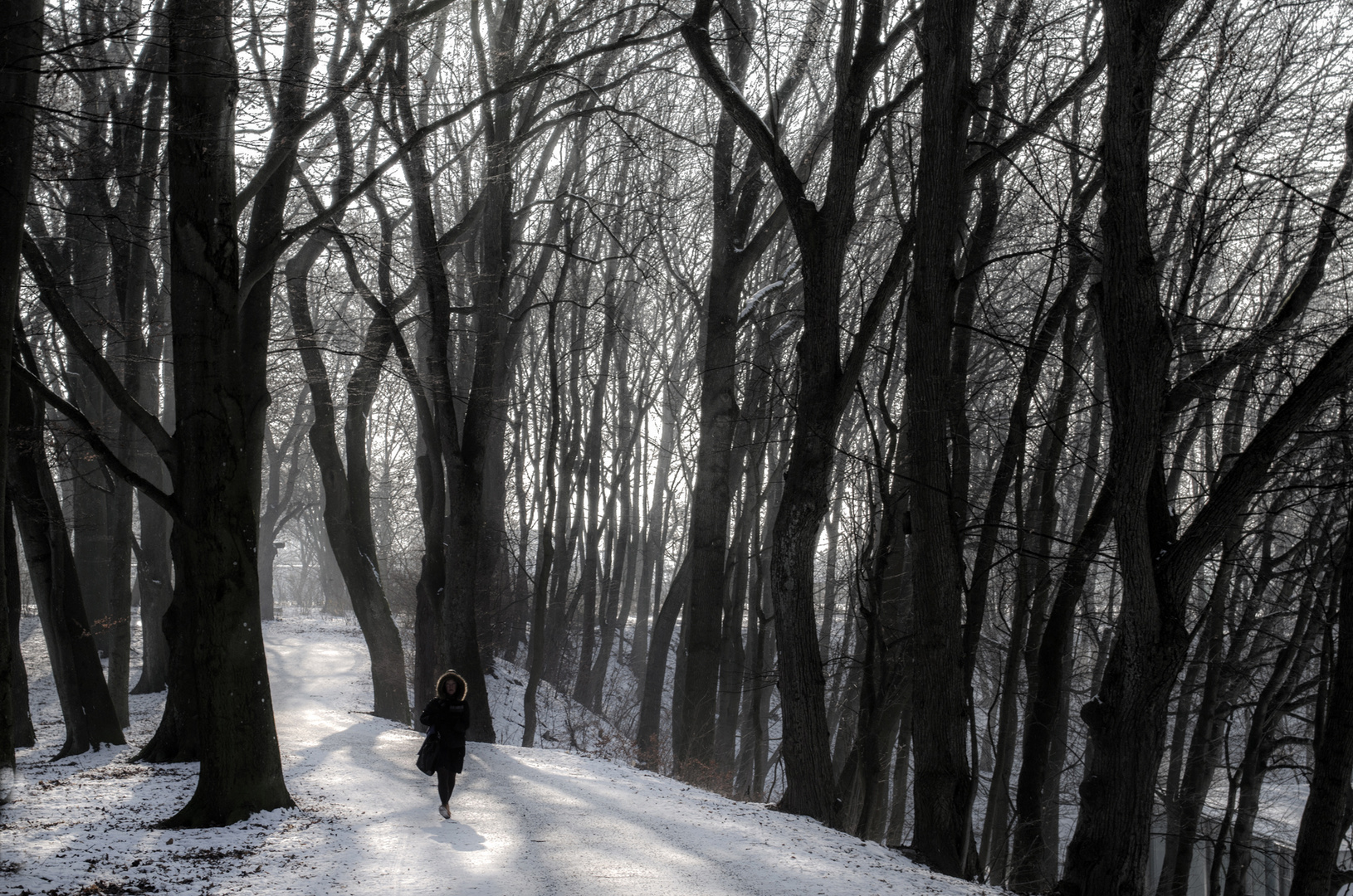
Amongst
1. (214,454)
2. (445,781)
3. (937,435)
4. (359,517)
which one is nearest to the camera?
(214,454)

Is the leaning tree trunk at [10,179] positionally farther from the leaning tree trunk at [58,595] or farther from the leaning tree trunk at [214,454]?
the leaning tree trunk at [58,595]

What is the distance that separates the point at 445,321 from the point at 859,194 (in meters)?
8.90

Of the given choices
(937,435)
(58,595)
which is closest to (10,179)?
(58,595)

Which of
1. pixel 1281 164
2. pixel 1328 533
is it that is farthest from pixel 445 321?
pixel 1328 533

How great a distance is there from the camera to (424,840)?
24.8 feet

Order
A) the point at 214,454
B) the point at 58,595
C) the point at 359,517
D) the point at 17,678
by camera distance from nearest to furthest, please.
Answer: the point at 214,454 < the point at 58,595 < the point at 17,678 < the point at 359,517

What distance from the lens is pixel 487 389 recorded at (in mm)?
14516

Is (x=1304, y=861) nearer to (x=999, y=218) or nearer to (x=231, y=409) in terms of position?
(x=999, y=218)

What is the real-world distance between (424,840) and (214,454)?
3556 mm

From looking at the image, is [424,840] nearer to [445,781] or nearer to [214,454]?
[445,781]

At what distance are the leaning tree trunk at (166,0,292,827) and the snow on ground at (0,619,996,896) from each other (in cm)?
51

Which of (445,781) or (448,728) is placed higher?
(448,728)

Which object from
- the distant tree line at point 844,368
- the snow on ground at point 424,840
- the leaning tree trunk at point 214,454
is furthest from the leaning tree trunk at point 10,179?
the leaning tree trunk at point 214,454

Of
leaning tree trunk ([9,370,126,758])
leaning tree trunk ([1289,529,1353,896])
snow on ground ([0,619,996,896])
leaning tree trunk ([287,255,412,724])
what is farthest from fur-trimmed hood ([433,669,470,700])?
leaning tree trunk ([1289,529,1353,896])
